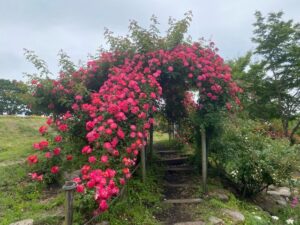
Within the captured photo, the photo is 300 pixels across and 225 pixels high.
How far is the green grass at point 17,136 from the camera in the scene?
566 centimetres

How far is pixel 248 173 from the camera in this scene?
4453 millimetres

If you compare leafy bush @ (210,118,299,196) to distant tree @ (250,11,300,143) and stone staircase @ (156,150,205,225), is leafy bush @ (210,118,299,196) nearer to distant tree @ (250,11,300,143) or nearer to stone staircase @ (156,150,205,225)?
stone staircase @ (156,150,205,225)

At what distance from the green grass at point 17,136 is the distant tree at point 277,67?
764 cm

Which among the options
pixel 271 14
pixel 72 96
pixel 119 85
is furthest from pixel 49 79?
pixel 271 14

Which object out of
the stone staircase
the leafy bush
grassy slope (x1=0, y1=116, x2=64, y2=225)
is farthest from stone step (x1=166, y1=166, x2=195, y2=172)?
grassy slope (x1=0, y1=116, x2=64, y2=225)

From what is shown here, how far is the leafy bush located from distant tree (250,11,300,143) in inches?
215

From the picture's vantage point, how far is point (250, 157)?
175 inches

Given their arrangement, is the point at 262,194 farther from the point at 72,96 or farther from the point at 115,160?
the point at 72,96

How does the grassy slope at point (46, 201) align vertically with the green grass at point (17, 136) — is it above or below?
below

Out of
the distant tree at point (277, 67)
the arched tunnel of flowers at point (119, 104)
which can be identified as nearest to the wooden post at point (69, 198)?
the arched tunnel of flowers at point (119, 104)

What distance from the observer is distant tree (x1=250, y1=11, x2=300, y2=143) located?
961 centimetres

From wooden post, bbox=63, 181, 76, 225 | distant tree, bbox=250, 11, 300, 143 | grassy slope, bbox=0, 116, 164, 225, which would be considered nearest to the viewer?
wooden post, bbox=63, 181, 76, 225

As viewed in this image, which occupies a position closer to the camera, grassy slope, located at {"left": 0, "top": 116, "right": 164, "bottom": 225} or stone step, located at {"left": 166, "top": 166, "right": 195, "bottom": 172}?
grassy slope, located at {"left": 0, "top": 116, "right": 164, "bottom": 225}

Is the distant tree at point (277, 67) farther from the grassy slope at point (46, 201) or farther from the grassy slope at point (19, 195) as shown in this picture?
the grassy slope at point (19, 195)
